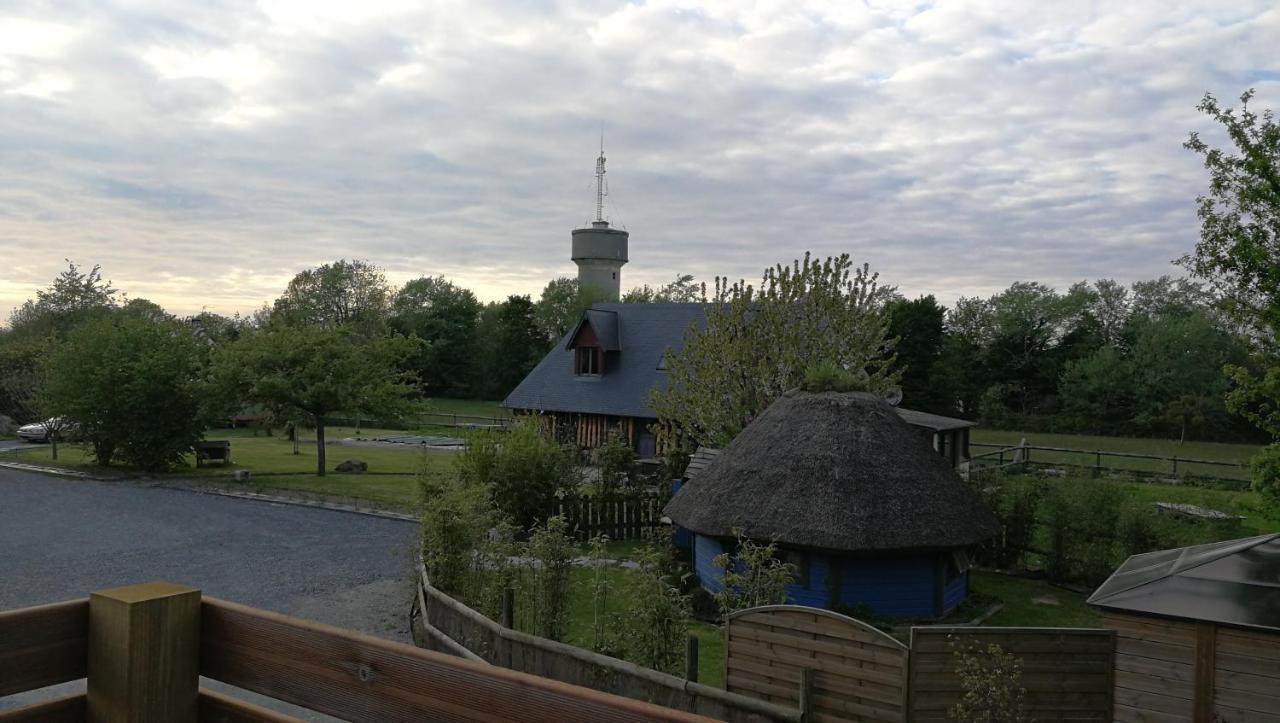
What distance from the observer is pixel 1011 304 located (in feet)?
200

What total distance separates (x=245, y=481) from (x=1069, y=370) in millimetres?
47531

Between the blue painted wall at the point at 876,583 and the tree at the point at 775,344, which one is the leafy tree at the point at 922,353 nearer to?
the tree at the point at 775,344

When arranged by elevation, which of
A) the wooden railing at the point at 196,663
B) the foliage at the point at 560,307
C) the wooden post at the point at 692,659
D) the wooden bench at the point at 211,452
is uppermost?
the foliage at the point at 560,307

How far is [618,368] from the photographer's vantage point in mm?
36281

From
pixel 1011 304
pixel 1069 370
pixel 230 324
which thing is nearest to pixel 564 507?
pixel 1069 370

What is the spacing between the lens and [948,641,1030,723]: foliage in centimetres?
809

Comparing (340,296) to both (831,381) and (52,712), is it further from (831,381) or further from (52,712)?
(52,712)

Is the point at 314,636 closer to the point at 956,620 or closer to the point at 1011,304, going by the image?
the point at 956,620

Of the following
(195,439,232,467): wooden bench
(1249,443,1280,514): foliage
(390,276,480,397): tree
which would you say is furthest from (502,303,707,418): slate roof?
(390,276,480,397): tree

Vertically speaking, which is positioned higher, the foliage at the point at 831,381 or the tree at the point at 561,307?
the tree at the point at 561,307

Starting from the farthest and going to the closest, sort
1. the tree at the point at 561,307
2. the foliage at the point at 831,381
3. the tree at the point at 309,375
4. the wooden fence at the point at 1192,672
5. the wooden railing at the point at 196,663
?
the tree at the point at 561,307
the tree at the point at 309,375
the foliage at the point at 831,381
the wooden fence at the point at 1192,672
the wooden railing at the point at 196,663

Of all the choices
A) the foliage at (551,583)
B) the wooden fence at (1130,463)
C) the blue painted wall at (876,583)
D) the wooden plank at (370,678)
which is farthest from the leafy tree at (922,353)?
the wooden plank at (370,678)

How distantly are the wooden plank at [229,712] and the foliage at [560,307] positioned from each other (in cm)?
7051

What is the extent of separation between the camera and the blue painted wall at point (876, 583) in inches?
536
